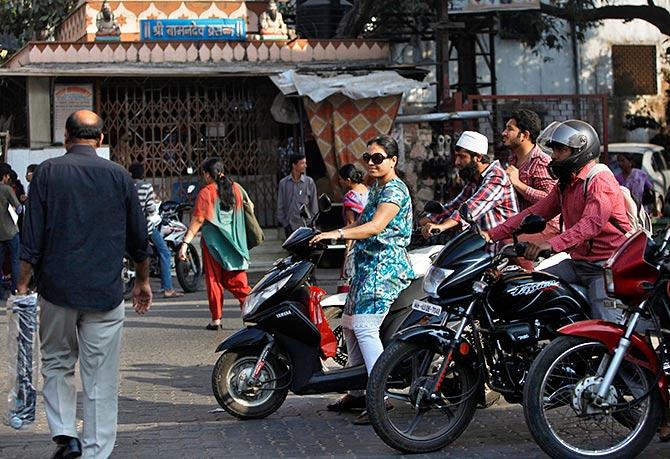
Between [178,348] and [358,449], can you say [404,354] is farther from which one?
[178,348]

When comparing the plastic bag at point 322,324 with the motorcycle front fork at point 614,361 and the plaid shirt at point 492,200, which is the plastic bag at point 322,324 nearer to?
the plaid shirt at point 492,200

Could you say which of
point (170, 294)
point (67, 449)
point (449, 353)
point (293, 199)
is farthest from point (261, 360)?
point (293, 199)

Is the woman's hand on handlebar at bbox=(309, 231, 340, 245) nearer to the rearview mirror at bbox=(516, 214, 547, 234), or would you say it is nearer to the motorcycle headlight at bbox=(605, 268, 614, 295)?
the rearview mirror at bbox=(516, 214, 547, 234)

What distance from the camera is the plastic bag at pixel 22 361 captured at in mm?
6023

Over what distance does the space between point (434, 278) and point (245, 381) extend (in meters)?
1.55

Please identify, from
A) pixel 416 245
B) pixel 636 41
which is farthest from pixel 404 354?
pixel 636 41

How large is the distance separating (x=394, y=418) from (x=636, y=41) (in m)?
21.3

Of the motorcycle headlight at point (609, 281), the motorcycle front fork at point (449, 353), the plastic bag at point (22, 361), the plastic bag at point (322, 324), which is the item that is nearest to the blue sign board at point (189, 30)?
the plastic bag at point (322, 324)

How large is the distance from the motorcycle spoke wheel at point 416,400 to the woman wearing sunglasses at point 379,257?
679 mm

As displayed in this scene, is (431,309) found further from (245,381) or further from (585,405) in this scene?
(245,381)

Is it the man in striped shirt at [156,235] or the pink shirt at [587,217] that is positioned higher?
the pink shirt at [587,217]

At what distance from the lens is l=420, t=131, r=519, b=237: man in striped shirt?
7828 millimetres

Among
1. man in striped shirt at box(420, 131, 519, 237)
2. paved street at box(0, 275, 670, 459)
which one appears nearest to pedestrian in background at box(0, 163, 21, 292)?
paved street at box(0, 275, 670, 459)

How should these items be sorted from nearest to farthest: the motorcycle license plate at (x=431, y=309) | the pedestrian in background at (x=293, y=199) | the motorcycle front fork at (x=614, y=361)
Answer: the motorcycle front fork at (x=614, y=361) < the motorcycle license plate at (x=431, y=309) < the pedestrian in background at (x=293, y=199)
